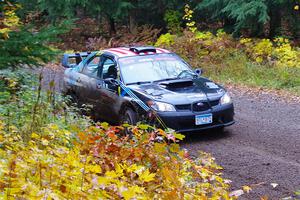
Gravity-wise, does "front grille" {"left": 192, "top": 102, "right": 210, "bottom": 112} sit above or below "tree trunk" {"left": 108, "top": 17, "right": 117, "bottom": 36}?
above

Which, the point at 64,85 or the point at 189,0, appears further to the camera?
the point at 189,0

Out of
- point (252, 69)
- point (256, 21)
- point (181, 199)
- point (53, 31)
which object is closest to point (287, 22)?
point (256, 21)

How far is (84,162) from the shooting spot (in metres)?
3.54

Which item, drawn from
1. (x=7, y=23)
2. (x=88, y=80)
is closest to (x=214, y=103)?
(x=88, y=80)

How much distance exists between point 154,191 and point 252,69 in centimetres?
1374

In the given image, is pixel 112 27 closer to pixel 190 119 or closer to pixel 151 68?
pixel 151 68

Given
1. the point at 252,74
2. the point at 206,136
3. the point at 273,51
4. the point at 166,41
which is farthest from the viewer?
the point at 166,41

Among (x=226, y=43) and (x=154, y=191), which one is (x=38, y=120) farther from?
(x=226, y=43)

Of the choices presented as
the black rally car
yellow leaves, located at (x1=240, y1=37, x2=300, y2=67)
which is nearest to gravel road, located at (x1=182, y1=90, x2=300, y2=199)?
the black rally car

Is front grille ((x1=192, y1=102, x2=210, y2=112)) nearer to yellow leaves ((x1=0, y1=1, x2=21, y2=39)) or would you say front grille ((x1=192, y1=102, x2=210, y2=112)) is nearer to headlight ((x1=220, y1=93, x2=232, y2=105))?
headlight ((x1=220, y1=93, x2=232, y2=105))

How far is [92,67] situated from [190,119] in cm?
311

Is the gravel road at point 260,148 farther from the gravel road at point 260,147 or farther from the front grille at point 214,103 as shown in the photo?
the front grille at point 214,103

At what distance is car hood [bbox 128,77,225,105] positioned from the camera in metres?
8.88

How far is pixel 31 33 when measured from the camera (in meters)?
7.88
